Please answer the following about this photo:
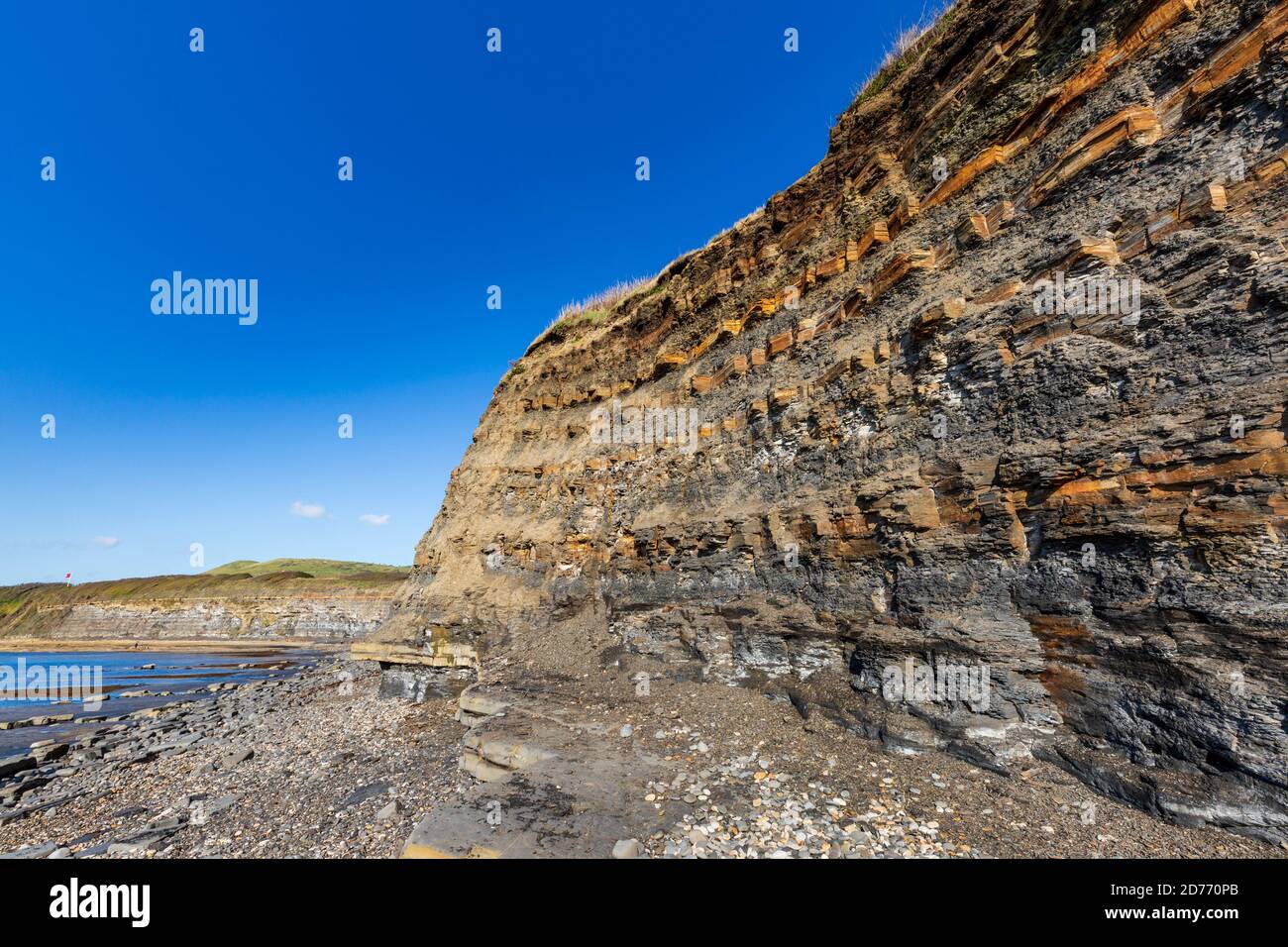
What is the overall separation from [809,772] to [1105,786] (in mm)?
3424

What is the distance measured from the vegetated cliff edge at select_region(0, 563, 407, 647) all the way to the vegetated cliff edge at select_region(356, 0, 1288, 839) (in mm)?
56829

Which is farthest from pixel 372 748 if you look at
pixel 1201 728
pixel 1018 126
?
pixel 1018 126

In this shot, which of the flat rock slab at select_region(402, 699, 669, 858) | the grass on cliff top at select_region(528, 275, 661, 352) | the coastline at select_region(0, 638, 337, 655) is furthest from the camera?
the coastline at select_region(0, 638, 337, 655)

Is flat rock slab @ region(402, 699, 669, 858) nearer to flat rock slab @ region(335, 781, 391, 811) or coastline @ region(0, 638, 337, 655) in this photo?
flat rock slab @ region(335, 781, 391, 811)

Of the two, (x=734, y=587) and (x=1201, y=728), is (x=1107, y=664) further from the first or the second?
(x=734, y=587)

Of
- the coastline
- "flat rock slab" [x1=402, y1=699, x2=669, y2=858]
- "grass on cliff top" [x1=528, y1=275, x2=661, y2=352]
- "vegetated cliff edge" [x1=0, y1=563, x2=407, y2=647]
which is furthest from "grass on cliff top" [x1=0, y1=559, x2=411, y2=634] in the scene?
"flat rock slab" [x1=402, y1=699, x2=669, y2=858]

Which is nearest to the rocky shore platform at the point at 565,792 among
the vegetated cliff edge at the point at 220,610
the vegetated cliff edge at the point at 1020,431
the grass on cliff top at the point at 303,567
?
the vegetated cliff edge at the point at 1020,431

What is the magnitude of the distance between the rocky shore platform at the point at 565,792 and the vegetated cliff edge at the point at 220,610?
1892 inches

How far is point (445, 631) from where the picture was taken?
17.4 m

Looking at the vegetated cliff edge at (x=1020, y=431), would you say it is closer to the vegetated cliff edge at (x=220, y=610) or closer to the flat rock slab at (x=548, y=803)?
the flat rock slab at (x=548, y=803)

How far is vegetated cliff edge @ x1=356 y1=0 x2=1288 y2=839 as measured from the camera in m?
5.51

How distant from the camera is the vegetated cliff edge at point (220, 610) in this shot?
6069 centimetres

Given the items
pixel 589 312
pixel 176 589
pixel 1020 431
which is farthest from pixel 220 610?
pixel 1020 431

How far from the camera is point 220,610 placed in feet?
207
